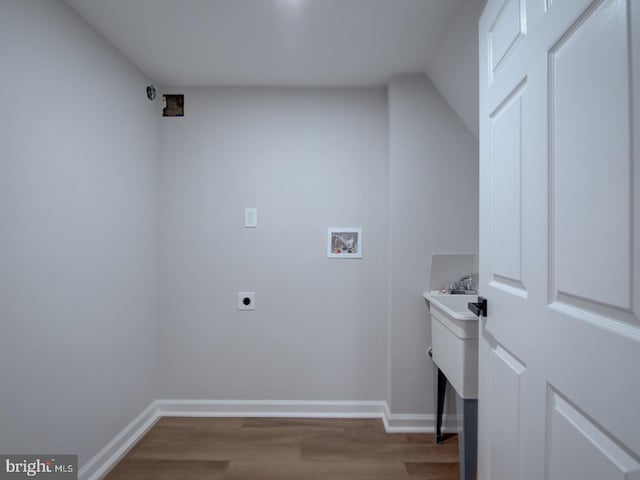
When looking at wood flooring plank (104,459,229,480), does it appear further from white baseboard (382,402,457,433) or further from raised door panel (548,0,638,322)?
raised door panel (548,0,638,322)

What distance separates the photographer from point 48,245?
1.61 metres

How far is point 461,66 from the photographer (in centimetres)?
202

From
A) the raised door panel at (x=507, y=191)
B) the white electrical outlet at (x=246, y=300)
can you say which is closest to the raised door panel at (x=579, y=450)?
the raised door panel at (x=507, y=191)

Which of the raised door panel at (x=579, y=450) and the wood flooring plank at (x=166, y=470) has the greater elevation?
the raised door panel at (x=579, y=450)

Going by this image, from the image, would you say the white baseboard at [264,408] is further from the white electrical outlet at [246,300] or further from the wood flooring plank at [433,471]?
the white electrical outlet at [246,300]

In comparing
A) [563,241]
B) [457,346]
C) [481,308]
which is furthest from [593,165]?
[457,346]

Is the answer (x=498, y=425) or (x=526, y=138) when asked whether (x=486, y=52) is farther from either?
(x=498, y=425)

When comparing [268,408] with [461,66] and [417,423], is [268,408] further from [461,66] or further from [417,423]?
[461,66]

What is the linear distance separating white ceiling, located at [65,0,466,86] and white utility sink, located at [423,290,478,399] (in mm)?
1510

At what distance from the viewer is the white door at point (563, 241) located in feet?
2.05

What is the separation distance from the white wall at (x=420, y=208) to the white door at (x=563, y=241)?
46.2 inches

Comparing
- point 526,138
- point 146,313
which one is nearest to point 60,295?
point 146,313

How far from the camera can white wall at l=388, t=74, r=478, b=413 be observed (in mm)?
2439

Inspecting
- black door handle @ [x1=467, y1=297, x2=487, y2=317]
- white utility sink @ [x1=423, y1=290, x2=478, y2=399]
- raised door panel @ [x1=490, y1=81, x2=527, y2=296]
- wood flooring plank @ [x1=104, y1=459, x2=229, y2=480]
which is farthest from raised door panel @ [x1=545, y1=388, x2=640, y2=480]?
wood flooring plank @ [x1=104, y1=459, x2=229, y2=480]
